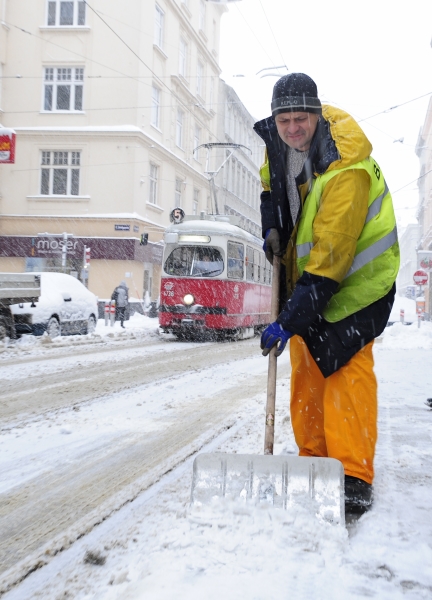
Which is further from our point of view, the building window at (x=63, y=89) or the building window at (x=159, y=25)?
the building window at (x=159, y=25)

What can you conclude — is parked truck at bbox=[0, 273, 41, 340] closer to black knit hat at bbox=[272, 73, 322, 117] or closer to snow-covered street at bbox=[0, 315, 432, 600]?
snow-covered street at bbox=[0, 315, 432, 600]

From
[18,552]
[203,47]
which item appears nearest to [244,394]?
[18,552]

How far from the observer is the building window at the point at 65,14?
28.8 m

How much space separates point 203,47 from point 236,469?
1519 inches

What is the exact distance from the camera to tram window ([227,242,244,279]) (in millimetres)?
16016

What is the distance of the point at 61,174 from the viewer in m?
28.9

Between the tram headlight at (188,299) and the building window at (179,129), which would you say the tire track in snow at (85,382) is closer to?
the tram headlight at (188,299)

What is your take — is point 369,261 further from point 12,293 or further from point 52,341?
point 52,341

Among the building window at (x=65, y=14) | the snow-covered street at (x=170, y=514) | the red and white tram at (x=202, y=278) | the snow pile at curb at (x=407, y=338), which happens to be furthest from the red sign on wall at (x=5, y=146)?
the snow-covered street at (x=170, y=514)

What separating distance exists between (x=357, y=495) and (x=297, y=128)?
1.69m

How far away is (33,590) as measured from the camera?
2137 mm

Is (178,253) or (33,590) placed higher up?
(178,253)

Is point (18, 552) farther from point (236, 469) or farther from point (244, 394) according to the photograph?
point (244, 394)

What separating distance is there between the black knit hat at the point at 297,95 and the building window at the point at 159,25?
97.6 feet
